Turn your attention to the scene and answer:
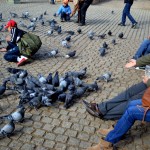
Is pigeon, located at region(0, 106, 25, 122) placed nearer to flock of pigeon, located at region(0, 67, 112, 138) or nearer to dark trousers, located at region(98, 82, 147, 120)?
flock of pigeon, located at region(0, 67, 112, 138)

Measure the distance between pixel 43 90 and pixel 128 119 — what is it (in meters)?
2.31

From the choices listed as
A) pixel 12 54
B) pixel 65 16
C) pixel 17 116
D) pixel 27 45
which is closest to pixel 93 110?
pixel 17 116

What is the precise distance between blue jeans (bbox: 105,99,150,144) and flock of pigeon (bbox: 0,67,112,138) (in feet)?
5.43

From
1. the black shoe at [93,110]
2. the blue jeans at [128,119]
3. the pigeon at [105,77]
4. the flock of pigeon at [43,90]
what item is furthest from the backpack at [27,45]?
the blue jeans at [128,119]

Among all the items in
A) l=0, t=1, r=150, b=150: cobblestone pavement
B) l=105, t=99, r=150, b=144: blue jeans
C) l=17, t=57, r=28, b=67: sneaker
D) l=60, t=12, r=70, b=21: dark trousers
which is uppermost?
l=60, t=12, r=70, b=21: dark trousers

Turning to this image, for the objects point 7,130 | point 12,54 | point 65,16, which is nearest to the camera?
point 7,130

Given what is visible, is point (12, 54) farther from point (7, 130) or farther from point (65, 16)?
point (65, 16)

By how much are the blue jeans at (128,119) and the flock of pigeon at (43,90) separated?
→ 65.2 inches

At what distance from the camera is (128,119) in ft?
12.1

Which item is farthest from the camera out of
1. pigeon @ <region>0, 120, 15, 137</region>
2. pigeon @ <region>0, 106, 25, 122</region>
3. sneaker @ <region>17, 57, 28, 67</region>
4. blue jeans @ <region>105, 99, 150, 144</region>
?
sneaker @ <region>17, 57, 28, 67</region>

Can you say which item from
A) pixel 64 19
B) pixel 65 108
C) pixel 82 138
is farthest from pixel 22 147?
pixel 64 19

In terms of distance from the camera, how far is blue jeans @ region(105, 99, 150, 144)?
3604 mm

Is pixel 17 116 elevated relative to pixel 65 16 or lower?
lower

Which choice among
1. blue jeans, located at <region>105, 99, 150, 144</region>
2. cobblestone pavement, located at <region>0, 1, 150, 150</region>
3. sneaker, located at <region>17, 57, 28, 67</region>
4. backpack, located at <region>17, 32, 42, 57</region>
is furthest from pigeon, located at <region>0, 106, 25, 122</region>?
backpack, located at <region>17, 32, 42, 57</region>
